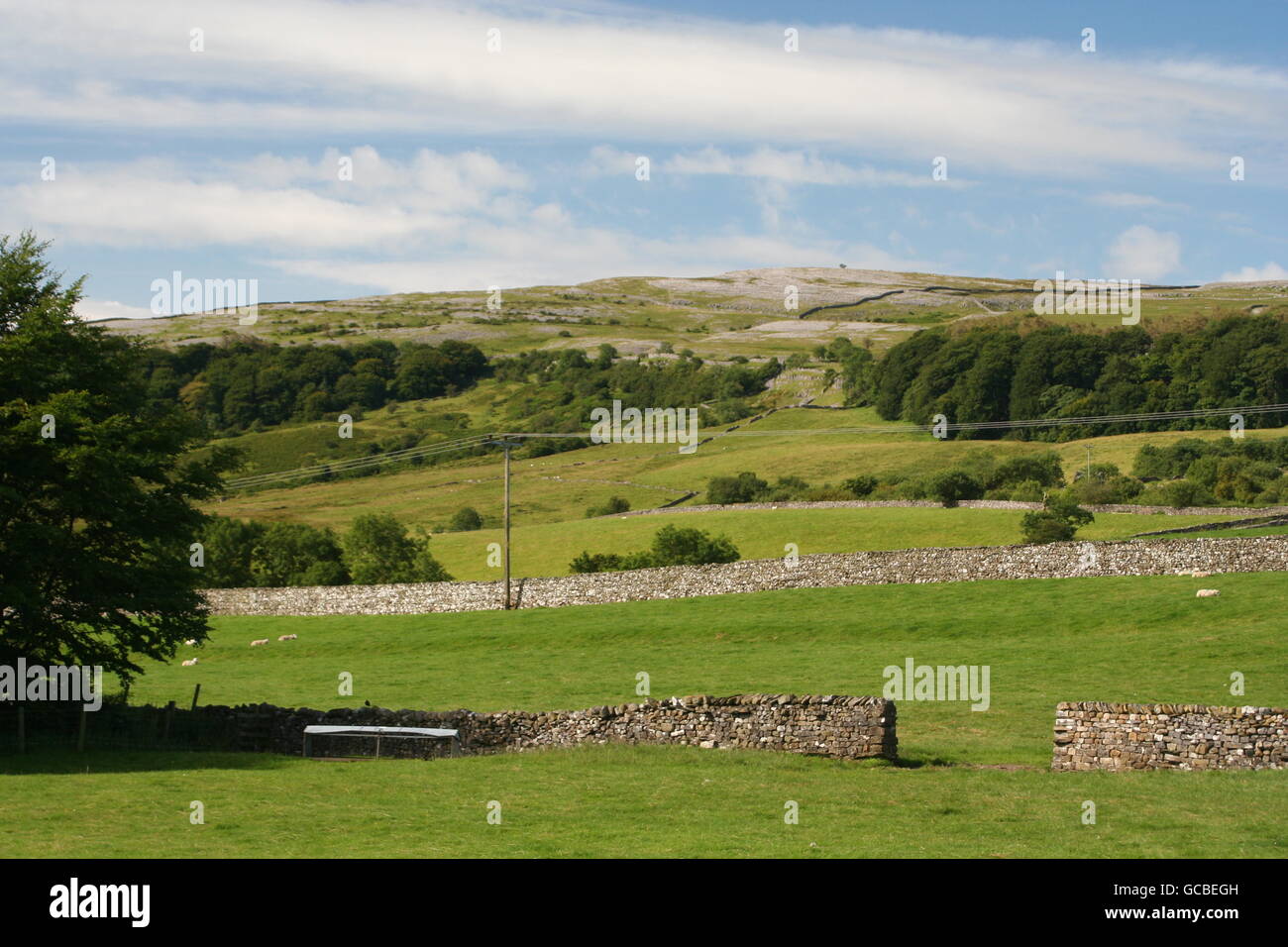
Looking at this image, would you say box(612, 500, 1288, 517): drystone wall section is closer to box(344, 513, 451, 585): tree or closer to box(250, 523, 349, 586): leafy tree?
box(344, 513, 451, 585): tree

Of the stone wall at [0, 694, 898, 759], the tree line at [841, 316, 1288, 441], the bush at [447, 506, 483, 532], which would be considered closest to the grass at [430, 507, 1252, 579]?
the bush at [447, 506, 483, 532]

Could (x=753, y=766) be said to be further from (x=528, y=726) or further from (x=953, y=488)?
(x=953, y=488)

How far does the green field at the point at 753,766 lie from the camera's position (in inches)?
606

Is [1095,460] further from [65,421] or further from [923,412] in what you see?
[65,421]

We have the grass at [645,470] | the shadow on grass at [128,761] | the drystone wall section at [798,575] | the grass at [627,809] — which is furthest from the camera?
the grass at [645,470]

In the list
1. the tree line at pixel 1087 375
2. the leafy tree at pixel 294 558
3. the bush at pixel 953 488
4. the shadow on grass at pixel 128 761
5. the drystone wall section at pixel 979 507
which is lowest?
the leafy tree at pixel 294 558

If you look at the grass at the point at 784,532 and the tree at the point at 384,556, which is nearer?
the grass at the point at 784,532

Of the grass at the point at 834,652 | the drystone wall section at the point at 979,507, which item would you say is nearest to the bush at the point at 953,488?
the drystone wall section at the point at 979,507

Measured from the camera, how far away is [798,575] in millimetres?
54188

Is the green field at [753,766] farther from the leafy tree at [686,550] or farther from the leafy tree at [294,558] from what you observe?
the leafy tree at [294,558]

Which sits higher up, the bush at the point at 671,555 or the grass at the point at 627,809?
the grass at the point at 627,809

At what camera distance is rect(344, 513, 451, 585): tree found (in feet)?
250

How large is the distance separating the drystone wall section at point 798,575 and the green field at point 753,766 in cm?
223
